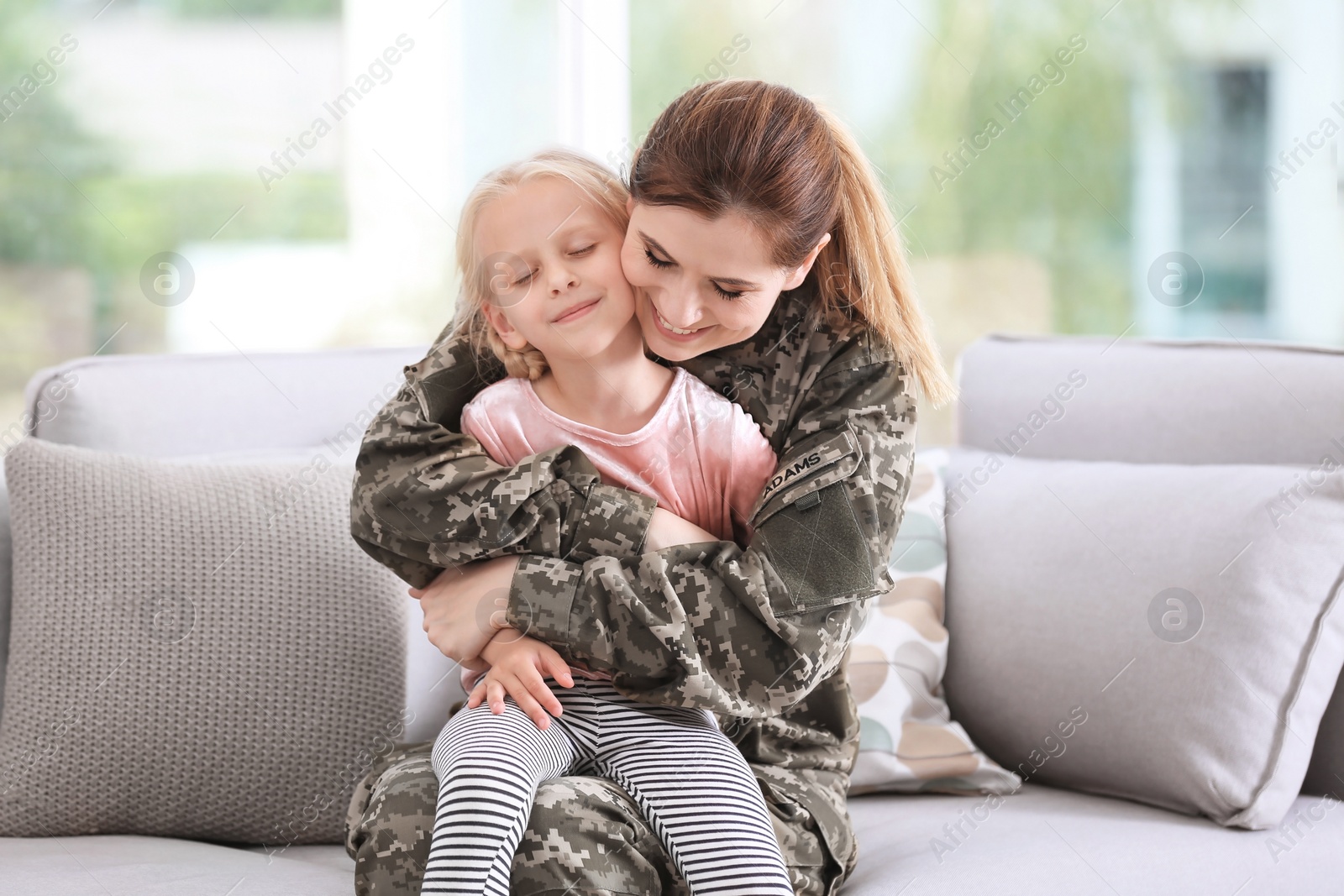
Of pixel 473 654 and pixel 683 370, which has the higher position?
pixel 683 370

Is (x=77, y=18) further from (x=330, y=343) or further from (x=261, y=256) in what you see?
(x=330, y=343)

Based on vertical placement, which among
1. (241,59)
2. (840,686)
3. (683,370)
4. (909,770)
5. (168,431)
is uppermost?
(241,59)

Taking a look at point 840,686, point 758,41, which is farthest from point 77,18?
point 840,686

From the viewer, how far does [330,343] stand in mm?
3131

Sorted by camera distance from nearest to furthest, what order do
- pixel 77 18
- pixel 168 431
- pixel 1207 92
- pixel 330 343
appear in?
pixel 168 431
pixel 1207 92
pixel 77 18
pixel 330 343

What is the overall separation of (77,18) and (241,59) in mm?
410

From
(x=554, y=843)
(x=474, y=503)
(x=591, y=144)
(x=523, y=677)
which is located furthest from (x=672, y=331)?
(x=591, y=144)

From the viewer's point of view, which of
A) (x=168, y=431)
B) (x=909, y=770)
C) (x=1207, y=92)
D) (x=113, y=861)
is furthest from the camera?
(x=1207, y=92)

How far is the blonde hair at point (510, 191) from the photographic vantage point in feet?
3.76

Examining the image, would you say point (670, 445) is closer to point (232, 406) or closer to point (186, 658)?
point (186, 658)

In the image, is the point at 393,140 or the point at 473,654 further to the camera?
the point at 393,140

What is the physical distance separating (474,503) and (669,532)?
0.20m

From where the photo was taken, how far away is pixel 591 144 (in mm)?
3043

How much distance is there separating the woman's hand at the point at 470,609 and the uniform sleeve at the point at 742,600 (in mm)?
33
